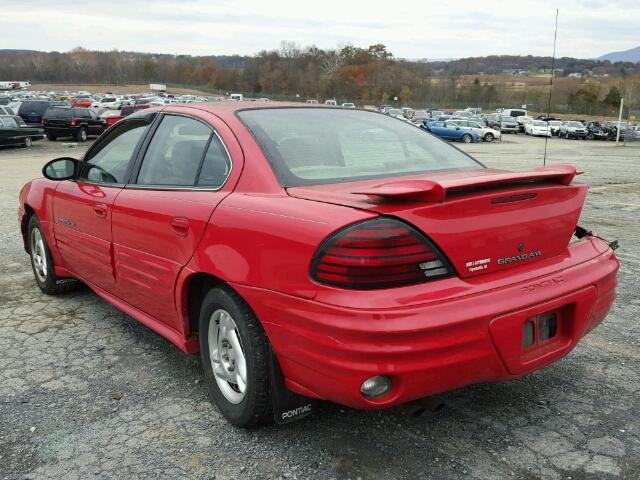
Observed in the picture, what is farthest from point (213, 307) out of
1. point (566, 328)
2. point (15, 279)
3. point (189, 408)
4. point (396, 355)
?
point (15, 279)

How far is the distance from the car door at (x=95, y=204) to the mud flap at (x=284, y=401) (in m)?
1.69

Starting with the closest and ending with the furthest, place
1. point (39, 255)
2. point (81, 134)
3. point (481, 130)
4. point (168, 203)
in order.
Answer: point (168, 203) < point (39, 255) < point (81, 134) < point (481, 130)

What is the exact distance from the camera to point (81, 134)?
89.0 ft

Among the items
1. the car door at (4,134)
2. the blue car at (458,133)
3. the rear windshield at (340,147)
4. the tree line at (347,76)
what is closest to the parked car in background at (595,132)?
the blue car at (458,133)

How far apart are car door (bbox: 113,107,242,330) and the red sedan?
1 cm

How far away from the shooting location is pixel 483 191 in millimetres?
2539

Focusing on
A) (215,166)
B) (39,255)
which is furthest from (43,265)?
(215,166)

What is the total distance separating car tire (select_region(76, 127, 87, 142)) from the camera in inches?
1066

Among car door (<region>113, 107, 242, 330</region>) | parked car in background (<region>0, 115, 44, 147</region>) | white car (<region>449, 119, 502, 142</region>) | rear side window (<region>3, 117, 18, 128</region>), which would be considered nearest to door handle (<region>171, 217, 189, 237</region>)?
car door (<region>113, 107, 242, 330</region>)

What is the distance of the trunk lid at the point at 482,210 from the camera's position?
7.72 ft

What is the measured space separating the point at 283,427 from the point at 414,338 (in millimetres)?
1081

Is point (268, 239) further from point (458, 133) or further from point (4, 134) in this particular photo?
point (458, 133)

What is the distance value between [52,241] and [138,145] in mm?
1526

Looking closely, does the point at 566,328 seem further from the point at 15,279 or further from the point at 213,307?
the point at 15,279
